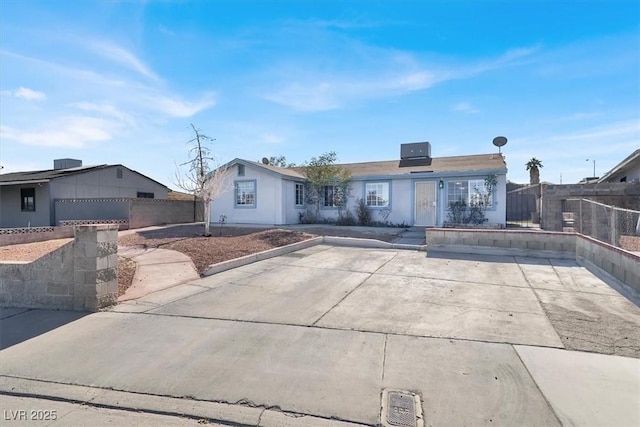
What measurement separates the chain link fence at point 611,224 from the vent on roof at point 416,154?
9.42 metres

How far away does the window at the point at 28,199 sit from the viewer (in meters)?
18.8

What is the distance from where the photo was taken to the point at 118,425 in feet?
8.37

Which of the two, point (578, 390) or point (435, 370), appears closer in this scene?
point (578, 390)

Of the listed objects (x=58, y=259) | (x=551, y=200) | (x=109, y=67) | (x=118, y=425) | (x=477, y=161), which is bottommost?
(x=118, y=425)

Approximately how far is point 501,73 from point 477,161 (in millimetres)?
6411

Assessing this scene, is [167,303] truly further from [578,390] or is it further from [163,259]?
[578,390]

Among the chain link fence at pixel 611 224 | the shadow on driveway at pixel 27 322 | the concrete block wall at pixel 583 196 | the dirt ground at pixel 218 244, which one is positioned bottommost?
the shadow on driveway at pixel 27 322

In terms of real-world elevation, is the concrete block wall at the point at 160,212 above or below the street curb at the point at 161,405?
above

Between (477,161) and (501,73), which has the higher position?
(501,73)

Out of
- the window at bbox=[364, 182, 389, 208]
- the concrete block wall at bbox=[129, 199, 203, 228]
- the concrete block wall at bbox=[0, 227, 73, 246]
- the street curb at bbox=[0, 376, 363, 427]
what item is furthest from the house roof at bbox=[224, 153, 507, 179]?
the street curb at bbox=[0, 376, 363, 427]

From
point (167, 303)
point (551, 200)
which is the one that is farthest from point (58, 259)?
point (551, 200)

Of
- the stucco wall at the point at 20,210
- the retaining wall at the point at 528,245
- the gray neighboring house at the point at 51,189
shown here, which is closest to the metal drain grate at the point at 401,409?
the retaining wall at the point at 528,245

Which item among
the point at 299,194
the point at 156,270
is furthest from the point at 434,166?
the point at 156,270

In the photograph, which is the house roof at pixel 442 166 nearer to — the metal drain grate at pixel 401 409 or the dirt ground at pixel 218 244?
the dirt ground at pixel 218 244
